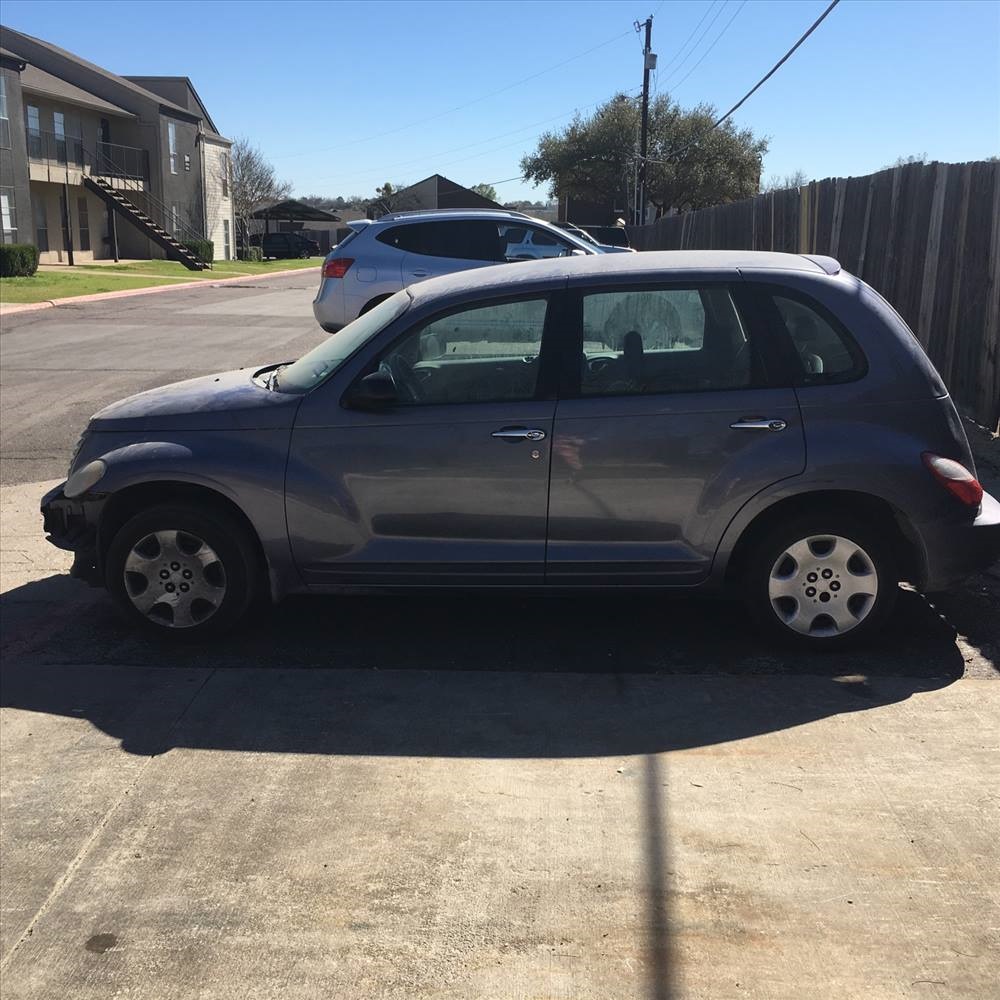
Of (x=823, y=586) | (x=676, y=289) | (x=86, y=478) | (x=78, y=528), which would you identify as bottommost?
(x=823, y=586)

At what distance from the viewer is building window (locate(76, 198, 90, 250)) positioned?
44.8m

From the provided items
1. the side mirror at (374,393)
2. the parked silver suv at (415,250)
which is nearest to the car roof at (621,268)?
the side mirror at (374,393)

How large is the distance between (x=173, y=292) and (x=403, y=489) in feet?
88.3

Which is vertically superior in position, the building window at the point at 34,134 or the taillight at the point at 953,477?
the building window at the point at 34,134

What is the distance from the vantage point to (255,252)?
60469mm

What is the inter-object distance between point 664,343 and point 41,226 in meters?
42.1

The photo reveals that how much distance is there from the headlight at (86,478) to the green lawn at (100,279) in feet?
68.5

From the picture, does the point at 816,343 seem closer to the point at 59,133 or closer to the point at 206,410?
the point at 206,410

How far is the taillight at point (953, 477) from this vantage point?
4723 millimetres

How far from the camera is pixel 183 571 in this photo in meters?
5.11

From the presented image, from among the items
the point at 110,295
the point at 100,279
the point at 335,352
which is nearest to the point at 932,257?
the point at 335,352

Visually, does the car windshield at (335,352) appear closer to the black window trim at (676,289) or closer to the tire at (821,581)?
the black window trim at (676,289)

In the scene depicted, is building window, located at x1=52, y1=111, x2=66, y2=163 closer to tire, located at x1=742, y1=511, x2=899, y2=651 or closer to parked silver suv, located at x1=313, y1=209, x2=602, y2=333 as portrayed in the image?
parked silver suv, located at x1=313, y1=209, x2=602, y2=333

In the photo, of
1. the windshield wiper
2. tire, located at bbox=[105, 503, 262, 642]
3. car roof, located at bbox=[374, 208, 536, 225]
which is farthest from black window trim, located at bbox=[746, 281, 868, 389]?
car roof, located at bbox=[374, 208, 536, 225]
